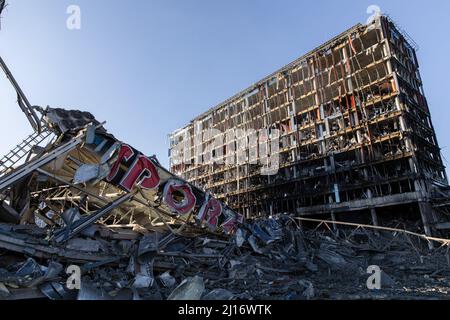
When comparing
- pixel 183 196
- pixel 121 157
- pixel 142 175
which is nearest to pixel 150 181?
pixel 142 175

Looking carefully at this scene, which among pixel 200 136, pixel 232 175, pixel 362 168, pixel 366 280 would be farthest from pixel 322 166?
pixel 366 280

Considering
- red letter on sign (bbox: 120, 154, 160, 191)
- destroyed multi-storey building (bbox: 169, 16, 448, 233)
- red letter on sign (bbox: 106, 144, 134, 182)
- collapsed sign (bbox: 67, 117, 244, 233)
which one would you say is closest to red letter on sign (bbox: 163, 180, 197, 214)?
collapsed sign (bbox: 67, 117, 244, 233)

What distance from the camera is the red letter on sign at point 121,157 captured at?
12.6m

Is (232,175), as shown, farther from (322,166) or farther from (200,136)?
(322,166)

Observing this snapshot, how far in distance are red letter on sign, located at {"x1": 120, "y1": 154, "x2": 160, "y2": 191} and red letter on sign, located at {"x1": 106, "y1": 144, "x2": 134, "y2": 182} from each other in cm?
43

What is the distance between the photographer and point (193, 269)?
1135 centimetres

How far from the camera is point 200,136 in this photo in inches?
2825

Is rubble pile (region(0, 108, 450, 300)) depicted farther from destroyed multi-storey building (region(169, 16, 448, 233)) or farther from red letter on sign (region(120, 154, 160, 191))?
destroyed multi-storey building (region(169, 16, 448, 233))

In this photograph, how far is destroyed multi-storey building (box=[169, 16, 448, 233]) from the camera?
129 ft

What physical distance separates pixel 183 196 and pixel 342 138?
118 feet

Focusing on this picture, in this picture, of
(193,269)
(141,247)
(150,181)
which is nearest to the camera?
(141,247)

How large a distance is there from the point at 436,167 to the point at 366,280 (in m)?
41.5

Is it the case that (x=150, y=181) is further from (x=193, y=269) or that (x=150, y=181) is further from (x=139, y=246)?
(x=193, y=269)

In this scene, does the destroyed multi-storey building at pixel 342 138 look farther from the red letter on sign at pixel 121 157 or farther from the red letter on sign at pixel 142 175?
the red letter on sign at pixel 121 157
